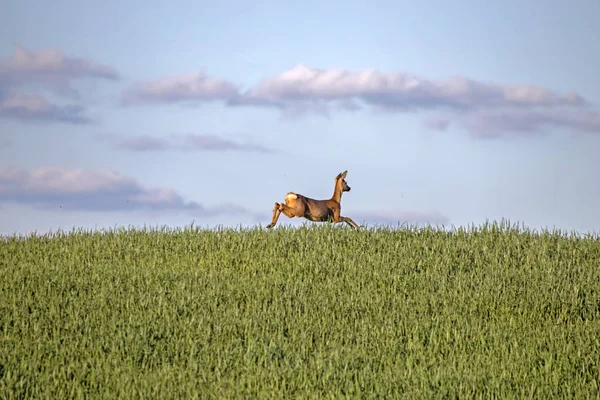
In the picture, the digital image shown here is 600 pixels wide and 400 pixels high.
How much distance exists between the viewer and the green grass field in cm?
876

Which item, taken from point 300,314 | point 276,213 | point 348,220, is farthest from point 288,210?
point 300,314

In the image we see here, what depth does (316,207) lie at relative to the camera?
18109 mm

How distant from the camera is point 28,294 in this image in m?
12.0

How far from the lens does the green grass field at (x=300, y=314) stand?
8.76 m

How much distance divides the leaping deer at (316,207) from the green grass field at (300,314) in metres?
1.45

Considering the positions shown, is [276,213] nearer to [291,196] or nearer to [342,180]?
[291,196]

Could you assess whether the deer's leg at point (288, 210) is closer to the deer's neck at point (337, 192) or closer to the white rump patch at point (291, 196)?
the white rump patch at point (291, 196)

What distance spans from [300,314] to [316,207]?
7297 millimetres

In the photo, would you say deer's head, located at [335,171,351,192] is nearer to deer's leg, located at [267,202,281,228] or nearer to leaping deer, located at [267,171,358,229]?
leaping deer, located at [267,171,358,229]

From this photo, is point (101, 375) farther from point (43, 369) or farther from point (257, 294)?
point (257, 294)

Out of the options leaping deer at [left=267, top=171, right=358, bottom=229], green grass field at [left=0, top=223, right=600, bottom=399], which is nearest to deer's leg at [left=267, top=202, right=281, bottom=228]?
leaping deer at [left=267, top=171, right=358, bottom=229]

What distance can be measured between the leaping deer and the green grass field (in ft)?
4.75

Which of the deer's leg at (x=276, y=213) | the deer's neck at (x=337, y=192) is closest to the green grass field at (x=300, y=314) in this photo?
the deer's leg at (x=276, y=213)

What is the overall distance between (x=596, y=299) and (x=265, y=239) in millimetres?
6223
